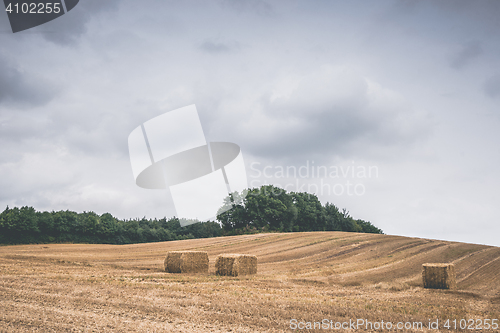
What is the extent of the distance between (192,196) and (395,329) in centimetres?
1691

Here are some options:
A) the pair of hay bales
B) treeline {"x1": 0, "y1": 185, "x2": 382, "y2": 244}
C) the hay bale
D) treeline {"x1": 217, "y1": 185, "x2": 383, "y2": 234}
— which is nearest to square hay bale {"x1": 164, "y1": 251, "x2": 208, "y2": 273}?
the pair of hay bales

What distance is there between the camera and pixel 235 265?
1661 cm

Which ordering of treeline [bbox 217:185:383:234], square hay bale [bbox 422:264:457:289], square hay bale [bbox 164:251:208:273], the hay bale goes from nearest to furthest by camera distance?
1. square hay bale [bbox 422:264:457:289]
2. the hay bale
3. square hay bale [bbox 164:251:208:273]
4. treeline [bbox 217:185:383:234]

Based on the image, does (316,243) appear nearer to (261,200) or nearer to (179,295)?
(179,295)

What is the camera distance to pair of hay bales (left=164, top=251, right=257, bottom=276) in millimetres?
16797

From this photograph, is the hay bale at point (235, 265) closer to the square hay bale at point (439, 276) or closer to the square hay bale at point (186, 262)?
the square hay bale at point (186, 262)

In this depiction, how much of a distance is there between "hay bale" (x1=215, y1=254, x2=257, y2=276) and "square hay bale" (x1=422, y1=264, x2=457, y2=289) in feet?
29.9

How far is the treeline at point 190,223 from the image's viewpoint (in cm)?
4797

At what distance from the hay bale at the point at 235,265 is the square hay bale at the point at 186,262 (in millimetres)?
1442

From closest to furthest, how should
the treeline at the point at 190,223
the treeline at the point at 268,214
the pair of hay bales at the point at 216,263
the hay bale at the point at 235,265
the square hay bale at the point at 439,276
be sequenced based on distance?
the square hay bale at the point at 439,276
the hay bale at the point at 235,265
the pair of hay bales at the point at 216,263
the treeline at the point at 190,223
the treeline at the point at 268,214

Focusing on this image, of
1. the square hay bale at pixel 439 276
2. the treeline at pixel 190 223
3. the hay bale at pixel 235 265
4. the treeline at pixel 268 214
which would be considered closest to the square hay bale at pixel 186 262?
the hay bale at pixel 235 265

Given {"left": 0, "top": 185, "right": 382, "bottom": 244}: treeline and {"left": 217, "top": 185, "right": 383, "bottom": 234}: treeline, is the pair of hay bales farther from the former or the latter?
{"left": 217, "top": 185, "right": 383, "bottom": 234}: treeline

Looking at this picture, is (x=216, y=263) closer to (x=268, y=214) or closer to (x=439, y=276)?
(x=439, y=276)

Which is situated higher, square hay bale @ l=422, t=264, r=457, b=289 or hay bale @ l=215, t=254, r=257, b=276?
hay bale @ l=215, t=254, r=257, b=276
